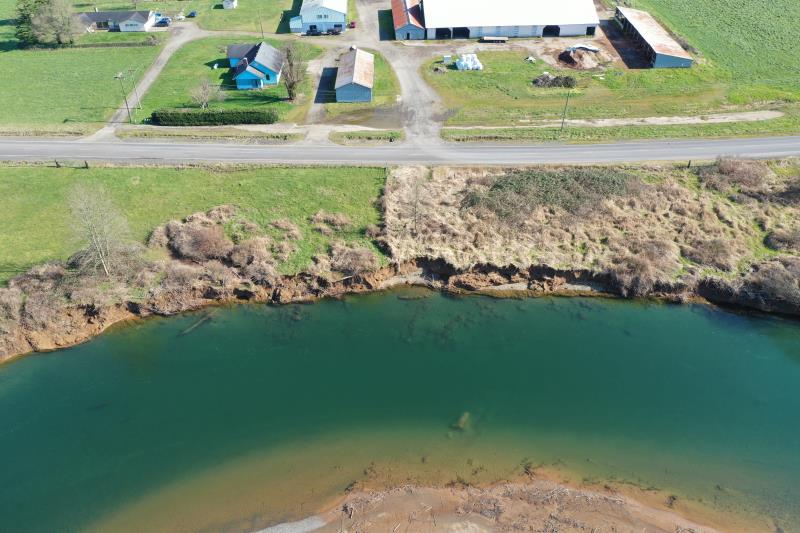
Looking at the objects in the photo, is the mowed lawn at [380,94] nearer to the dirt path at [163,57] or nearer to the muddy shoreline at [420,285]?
the dirt path at [163,57]

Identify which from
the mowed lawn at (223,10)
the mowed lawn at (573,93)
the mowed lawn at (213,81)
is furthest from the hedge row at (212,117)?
the mowed lawn at (223,10)

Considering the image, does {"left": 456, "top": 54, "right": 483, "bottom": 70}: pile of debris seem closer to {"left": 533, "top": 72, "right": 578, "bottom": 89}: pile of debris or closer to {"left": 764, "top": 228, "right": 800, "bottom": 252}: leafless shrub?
{"left": 533, "top": 72, "right": 578, "bottom": 89}: pile of debris

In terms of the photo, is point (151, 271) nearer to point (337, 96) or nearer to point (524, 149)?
point (337, 96)

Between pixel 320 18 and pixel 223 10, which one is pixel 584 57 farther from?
pixel 223 10

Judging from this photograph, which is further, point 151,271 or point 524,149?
point 524,149

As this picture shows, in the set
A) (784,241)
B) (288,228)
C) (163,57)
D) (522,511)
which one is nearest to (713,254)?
(784,241)

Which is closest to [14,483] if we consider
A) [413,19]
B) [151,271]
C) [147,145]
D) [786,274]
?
[151,271]
